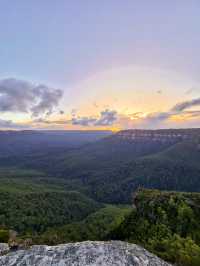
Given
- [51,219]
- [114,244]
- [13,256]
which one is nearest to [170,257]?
[114,244]

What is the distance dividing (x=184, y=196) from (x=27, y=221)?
93.7 metres

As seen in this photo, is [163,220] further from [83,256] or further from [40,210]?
[40,210]

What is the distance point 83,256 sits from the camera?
22.1 metres

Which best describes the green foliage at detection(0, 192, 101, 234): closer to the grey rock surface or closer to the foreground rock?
the grey rock surface

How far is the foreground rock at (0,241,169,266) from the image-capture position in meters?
21.6

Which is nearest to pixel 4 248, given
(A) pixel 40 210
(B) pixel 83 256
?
(B) pixel 83 256

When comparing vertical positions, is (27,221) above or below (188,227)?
below

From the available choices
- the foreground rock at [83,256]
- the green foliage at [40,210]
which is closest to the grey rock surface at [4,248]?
the foreground rock at [83,256]

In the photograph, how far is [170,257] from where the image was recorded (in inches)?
1072

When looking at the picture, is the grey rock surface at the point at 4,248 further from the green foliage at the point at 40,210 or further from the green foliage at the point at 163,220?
the green foliage at the point at 40,210

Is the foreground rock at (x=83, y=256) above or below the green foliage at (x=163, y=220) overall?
above

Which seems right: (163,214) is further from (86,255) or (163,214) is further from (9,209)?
(9,209)

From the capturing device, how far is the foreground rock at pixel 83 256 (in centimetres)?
2164

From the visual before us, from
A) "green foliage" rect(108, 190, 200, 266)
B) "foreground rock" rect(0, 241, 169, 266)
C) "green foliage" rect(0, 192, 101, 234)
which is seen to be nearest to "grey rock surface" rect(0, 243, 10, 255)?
"foreground rock" rect(0, 241, 169, 266)
